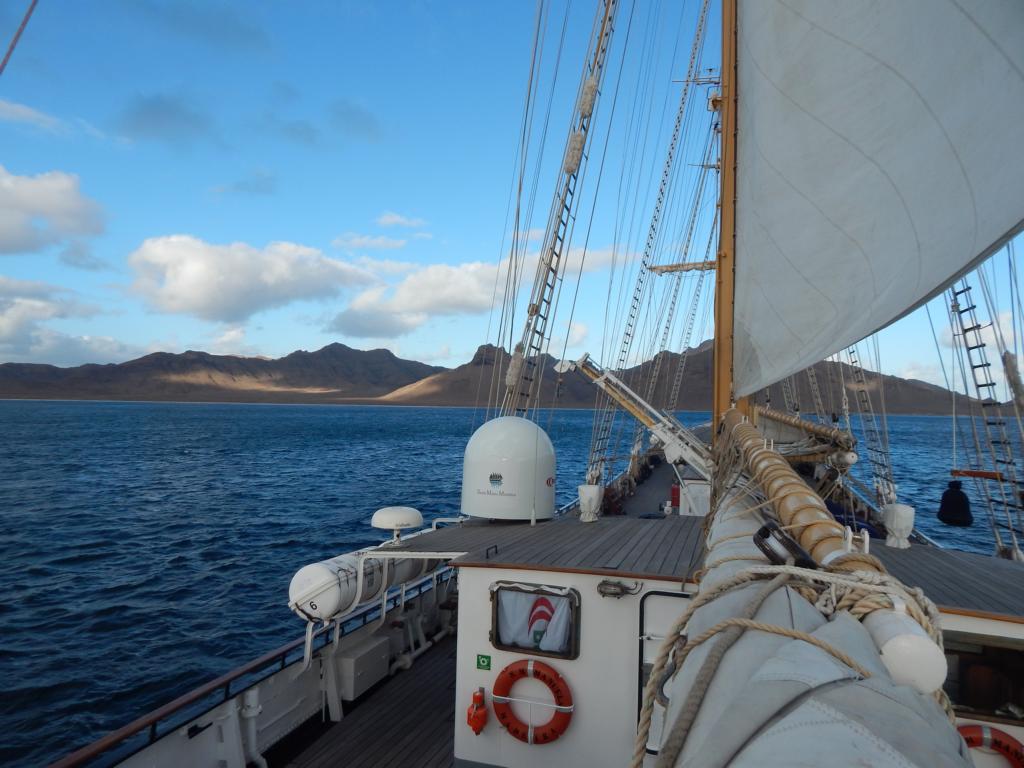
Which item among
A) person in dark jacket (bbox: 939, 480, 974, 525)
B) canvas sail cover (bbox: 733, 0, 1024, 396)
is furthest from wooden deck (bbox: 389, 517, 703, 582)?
person in dark jacket (bbox: 939, 480, 974, 525)

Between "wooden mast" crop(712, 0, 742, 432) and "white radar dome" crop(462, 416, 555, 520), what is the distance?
322 centimetres

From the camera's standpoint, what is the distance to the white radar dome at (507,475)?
35.1ft

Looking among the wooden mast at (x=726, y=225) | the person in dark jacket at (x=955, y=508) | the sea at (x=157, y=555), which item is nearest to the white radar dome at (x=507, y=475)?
the sea at (x=157, y=555)

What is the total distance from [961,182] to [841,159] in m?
1.21

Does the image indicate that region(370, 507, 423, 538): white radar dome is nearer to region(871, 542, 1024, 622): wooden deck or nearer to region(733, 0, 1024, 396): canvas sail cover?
region(733, 0, 1024, 396): canvas sail cover

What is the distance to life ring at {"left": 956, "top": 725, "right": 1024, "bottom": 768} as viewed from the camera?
5098 mm

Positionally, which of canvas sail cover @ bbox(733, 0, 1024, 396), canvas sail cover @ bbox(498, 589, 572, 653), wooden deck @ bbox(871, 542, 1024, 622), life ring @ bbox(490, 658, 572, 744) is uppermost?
canvas sail cover @ bbox(733, 0, 1024, 396)

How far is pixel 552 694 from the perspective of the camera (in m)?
6.71

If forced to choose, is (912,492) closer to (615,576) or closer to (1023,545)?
(1023,545)

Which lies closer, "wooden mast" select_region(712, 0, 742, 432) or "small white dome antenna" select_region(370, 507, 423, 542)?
"wooden mast" select_region(712, 0, 742, 432)

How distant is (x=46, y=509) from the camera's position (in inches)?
1403

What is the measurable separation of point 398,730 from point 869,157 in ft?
27.6

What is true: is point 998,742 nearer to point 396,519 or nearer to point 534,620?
point 534,620

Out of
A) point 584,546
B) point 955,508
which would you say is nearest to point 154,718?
point 584,546
